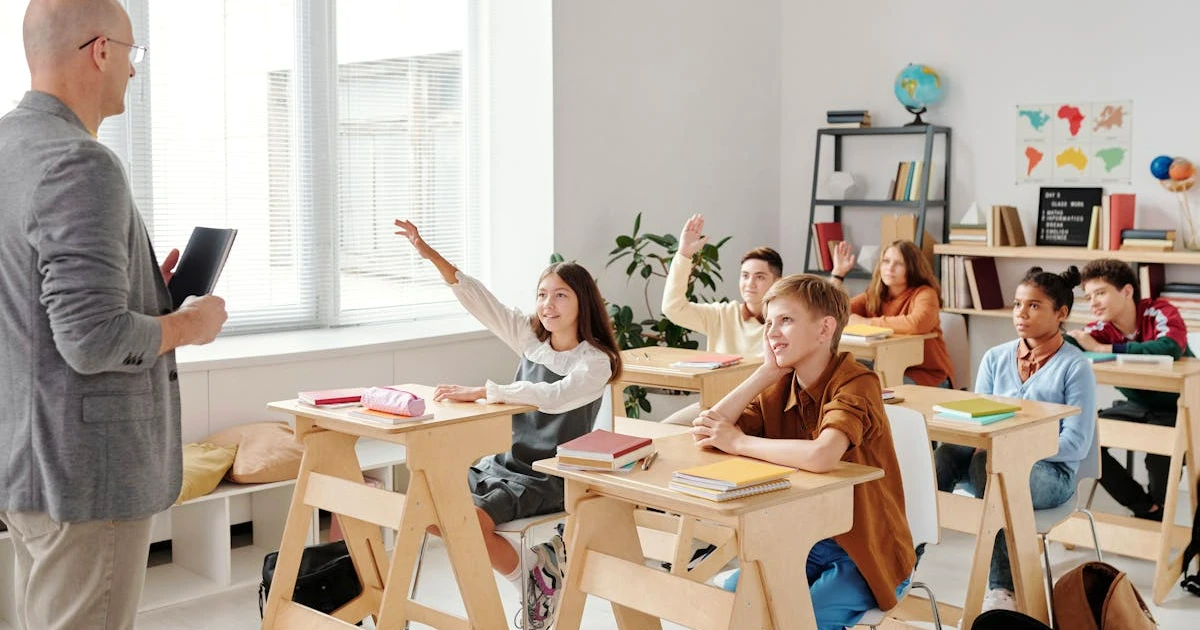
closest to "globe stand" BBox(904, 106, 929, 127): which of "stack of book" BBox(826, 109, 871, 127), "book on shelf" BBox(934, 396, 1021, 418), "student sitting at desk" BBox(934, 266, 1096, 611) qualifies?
"stack of book" BBox(826, 109, 871, 127)

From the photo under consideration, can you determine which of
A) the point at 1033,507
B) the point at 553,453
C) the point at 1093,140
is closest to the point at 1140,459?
the point at 1093,140

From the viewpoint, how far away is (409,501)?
2941 mm

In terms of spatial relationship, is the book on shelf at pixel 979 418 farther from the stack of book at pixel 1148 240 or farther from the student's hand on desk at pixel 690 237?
the stack of book at pixel 1148 240

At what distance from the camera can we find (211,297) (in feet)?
6.97

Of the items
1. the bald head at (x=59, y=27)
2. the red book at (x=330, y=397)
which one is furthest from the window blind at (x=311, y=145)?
the bald head at (x=59, y=27)

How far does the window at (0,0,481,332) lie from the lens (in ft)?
14.9

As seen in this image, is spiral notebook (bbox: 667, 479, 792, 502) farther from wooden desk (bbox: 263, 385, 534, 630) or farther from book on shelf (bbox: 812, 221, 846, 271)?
book on shelf (bbox: 812, 221, 846, 271)

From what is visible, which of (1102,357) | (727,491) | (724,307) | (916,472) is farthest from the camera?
(724,307)

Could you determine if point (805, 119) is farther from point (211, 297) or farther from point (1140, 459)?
point (211, 297)

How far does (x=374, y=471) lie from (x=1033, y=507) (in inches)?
87.3

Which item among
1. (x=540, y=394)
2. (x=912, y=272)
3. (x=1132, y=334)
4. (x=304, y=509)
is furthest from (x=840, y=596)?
(x=912, y=272)

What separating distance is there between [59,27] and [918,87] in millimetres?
4579

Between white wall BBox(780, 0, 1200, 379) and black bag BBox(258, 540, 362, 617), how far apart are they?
11.8 ft

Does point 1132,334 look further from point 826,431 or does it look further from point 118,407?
point 118,407
